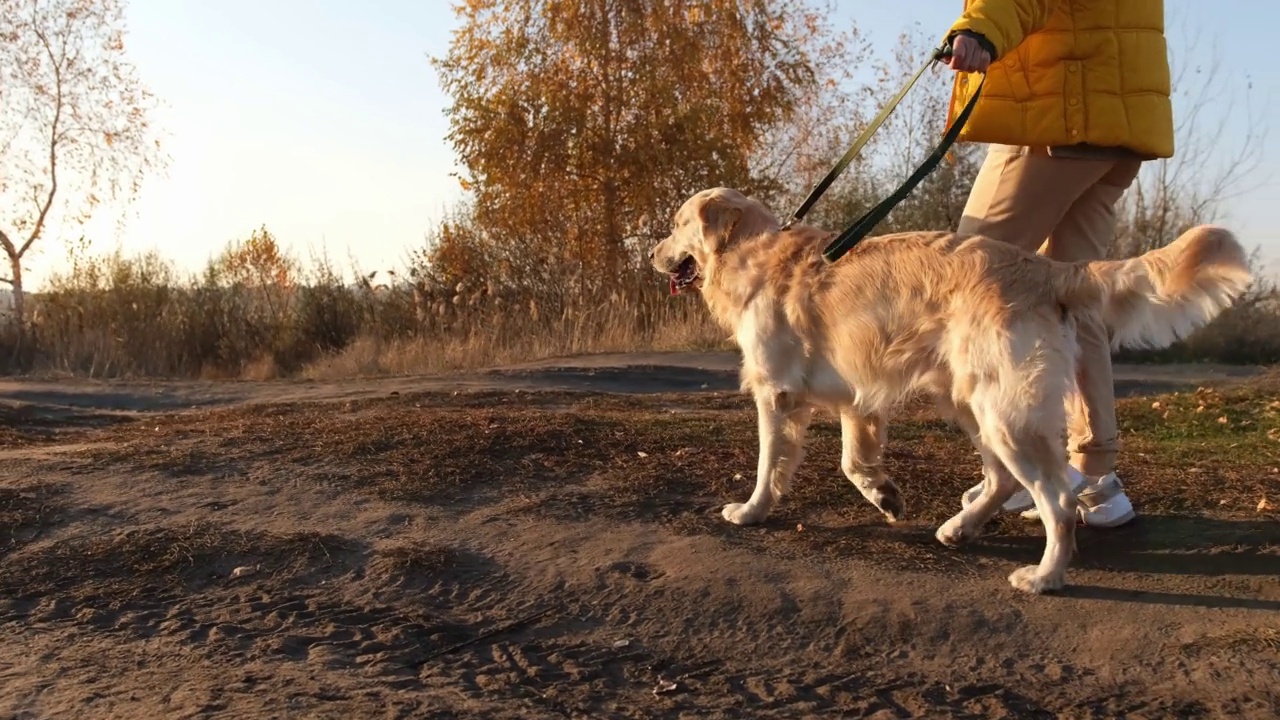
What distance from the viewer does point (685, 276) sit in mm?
4949

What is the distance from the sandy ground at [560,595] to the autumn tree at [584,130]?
14.1 meters

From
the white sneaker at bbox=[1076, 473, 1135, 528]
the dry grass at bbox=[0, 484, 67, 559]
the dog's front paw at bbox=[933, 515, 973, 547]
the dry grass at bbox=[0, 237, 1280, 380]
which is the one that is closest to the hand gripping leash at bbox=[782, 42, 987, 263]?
the dog's front paw at bbox=[933, 515, 973, 547]

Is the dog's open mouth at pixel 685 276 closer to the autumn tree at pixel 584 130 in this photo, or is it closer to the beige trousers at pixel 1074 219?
the beige trousers at pixel 1074 219

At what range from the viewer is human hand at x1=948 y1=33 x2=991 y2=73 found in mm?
3457

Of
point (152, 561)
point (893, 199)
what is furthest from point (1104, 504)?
point (152, 561)

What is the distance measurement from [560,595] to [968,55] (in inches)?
86.1

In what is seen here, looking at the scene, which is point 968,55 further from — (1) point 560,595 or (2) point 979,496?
(1) point 560,595

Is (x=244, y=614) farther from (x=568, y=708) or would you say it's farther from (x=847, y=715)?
(x=847, y=715)

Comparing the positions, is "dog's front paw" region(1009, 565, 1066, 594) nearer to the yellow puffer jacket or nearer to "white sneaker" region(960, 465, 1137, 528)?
"white sneaker" region(960, 465, 1137, 528)

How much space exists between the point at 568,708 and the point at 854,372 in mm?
1724

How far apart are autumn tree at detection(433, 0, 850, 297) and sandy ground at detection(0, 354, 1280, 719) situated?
46.3 ft

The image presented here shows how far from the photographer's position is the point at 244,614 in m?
3.27

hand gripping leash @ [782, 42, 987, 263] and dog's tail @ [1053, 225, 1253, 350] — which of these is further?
hand gripping leash @ [782, 42, 987, 263]

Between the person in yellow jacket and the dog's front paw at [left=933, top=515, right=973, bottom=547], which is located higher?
the person in yellow jacket
